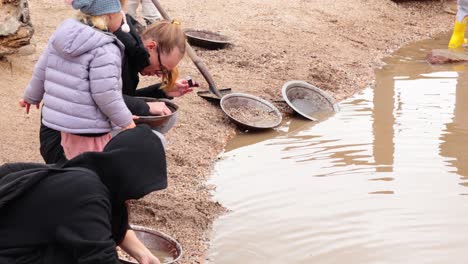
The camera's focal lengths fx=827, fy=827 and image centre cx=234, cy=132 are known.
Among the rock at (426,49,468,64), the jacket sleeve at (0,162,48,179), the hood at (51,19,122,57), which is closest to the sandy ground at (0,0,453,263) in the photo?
the rock at (426,49,468,64)

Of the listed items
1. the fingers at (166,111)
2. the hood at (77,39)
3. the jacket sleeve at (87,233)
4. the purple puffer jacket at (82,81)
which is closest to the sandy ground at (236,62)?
the fingers at (166,111)

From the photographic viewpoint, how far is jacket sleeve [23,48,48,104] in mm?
4398

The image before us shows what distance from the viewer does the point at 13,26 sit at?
23.3ft

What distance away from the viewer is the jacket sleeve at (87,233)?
110 inches

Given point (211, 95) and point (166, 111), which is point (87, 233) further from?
point (211, 95)

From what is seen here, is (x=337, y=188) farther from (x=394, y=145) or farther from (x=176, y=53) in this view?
(x=176, y=53)

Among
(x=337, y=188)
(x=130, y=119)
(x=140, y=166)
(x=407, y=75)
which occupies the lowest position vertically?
(x=407, y=75)

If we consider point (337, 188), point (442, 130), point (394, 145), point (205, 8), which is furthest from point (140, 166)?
point (205, 8)

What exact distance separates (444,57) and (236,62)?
9.36ft

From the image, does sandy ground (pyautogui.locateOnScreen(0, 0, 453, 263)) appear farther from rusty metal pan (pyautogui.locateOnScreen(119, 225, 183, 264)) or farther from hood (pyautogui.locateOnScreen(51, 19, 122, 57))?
hood (pyautogui.locateOnScreen(51, 19, 122, 57))

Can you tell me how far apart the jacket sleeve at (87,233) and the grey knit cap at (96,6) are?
1.66 meters

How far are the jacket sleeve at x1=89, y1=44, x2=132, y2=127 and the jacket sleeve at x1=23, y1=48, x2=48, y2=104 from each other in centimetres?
35

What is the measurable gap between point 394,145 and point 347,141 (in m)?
0.43

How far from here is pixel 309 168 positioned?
6.62 metres
